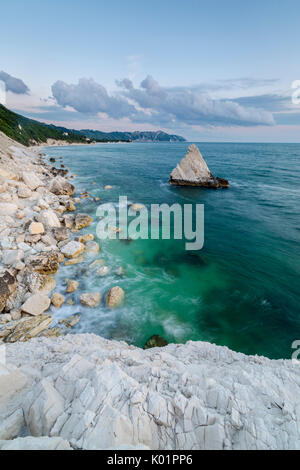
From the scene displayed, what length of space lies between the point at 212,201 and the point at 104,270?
77.4 ft

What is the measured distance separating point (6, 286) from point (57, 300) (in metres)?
2.62

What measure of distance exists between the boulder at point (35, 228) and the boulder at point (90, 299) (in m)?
7.58

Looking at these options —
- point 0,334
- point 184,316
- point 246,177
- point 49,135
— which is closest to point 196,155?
point 246,177

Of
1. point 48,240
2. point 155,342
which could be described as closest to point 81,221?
point 48,240

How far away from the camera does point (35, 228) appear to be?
52.4 feet

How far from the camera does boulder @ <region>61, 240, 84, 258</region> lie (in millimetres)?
15391

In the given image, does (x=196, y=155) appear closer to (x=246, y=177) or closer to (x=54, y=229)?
(x=246, y=177)

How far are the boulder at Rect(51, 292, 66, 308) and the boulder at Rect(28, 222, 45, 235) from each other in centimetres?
679

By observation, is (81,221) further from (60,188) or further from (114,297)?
(114,297)

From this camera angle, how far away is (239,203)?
101ft

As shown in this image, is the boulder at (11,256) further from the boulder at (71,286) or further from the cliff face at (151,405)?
the cliff face at (151,405)

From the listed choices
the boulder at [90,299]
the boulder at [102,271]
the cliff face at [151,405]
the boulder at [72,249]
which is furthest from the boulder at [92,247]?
the cliff face at [151,405]

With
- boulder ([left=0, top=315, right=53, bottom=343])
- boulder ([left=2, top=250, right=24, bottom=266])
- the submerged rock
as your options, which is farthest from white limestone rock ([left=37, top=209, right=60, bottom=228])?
the submerged rock

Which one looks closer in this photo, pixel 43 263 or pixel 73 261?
pixel 43 263
